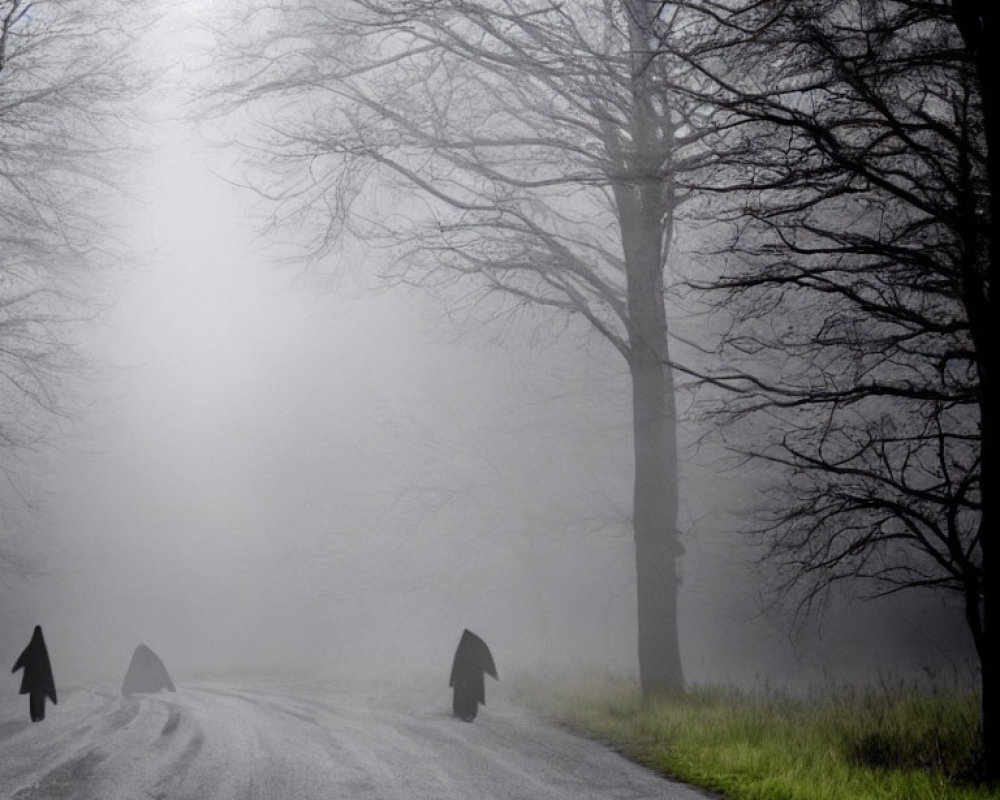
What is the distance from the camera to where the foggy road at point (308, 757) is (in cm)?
604

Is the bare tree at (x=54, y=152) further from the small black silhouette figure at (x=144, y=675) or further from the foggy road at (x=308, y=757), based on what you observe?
the foggy road at (x=308, y=757)

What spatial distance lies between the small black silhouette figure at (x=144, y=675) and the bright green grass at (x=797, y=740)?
717 cm

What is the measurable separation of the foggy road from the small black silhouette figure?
4.07 m

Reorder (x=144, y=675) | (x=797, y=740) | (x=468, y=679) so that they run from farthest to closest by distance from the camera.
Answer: (x=144, y=675), (x=468, y=679), (x=797, y=740)

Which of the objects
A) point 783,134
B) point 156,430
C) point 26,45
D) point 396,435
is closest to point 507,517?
point 396,435

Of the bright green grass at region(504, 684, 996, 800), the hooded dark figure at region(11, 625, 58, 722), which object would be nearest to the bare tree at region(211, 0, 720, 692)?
the bright green grass at region(504, 684, 996, 800)

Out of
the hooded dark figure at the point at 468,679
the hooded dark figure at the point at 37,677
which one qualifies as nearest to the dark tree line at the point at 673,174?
the hooded dark figure at the point at 468,679

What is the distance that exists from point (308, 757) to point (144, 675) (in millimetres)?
8813

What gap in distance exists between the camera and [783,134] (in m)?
7.64

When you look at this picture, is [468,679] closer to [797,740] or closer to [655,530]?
[655,530]

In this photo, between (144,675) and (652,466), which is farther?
(144,675)

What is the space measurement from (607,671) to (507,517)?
36.5 ft

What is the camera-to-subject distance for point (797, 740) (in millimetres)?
7434

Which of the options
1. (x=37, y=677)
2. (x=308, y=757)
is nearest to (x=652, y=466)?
(x=308, y=757)
